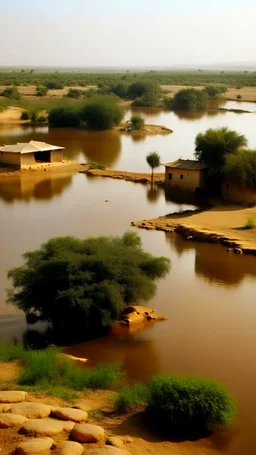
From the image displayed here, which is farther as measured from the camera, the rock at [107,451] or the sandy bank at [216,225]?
the sandy bank at [216,225]

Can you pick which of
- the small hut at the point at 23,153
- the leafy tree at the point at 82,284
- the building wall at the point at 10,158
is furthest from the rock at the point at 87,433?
the building wall at the point at 10,158

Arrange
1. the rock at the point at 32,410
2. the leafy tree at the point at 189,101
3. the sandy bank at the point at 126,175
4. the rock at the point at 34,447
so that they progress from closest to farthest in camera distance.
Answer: the rock at the point at 34,447 < the rock at the point at 32,410 < the sandy bank at the point at 126,175 < the leafy tree at the point at 189,101

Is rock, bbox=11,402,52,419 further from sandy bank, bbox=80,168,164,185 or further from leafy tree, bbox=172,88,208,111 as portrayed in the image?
leafy tree, bbox=172,88,208,111

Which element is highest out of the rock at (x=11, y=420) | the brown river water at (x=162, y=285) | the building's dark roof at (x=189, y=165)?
the building's dark roof at (x=189, y=165)

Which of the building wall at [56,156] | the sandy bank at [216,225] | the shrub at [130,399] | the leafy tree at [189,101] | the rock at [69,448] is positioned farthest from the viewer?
the leafy tree at [189,101]

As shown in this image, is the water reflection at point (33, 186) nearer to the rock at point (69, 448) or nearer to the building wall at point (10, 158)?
the building wall at point (10, 158)

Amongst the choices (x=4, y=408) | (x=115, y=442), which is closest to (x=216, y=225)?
(x=4, y=408)

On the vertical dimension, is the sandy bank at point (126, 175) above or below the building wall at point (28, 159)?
below
